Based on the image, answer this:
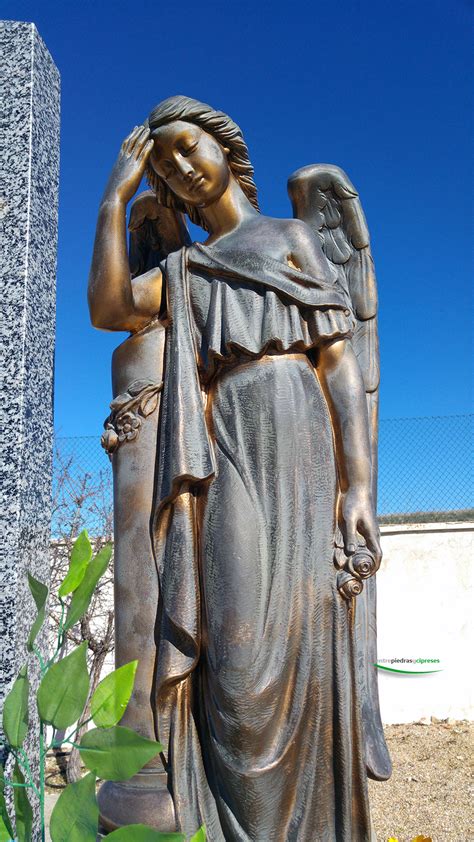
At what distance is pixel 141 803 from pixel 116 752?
143 centimetres

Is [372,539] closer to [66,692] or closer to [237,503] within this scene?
[237,503]

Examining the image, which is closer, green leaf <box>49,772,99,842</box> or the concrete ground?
green leaf <box>49,772,99,842</box>

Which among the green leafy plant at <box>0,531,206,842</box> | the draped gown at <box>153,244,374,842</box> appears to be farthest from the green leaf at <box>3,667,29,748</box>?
the draped gown at <box>153,244,374,842</box>

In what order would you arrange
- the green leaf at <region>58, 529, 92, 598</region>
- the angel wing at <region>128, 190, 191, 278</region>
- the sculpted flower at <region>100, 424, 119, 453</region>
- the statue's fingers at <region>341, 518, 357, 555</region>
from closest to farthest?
the green leaf at <region>58, 529, 92, 598</region> < the statue's fingers at <region>341, 518, 357, 555</region> < the sculpted flower at <region>100, 424, 119, 453</region> < the angel wing at <region>128, 190, 191, 278</region>

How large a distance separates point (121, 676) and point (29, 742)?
202 centimetres

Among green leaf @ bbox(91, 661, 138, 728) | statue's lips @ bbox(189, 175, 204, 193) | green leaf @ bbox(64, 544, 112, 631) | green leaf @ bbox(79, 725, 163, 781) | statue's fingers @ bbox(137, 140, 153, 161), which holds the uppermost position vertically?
statue's fingers @ bbox(137, 140, 153, 161)

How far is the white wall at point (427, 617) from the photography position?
29.2 ft

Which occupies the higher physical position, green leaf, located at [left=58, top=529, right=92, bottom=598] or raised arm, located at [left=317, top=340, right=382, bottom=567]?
raised arm, located at [left=317, top=340, right=382, bottom=567]

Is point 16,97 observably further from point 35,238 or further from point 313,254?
point 313,254

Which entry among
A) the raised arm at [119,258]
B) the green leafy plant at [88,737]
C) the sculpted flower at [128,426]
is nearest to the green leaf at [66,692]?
the green leafy plant at [88,737]

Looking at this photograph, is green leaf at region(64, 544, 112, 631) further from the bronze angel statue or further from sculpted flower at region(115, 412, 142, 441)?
sculpted flower at region(115, 412, 142, 441)

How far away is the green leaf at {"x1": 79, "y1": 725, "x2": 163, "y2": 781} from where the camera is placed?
0.65 meters

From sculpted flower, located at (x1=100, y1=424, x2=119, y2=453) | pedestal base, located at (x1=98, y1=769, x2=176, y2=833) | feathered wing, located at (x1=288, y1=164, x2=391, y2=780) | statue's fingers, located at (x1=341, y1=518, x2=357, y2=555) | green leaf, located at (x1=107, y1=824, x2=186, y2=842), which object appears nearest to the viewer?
green leaf, located at (x1=107, y1=824, x2=186, y2=842)

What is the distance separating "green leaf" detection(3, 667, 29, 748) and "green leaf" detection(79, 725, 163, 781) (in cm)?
9
